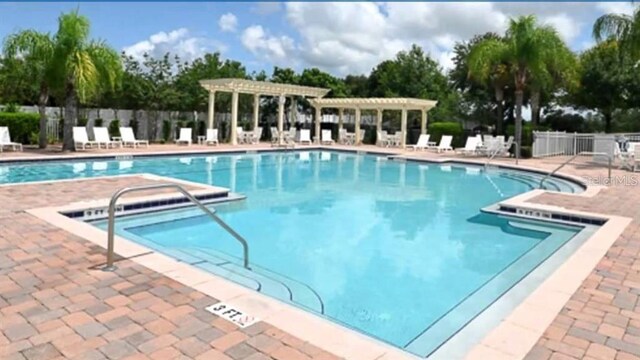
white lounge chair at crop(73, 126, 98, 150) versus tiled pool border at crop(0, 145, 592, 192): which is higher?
white lounge chair at crop(73, 126, 98, 150)

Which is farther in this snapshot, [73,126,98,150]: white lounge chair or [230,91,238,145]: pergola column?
[230,91,238,145]: pergola column

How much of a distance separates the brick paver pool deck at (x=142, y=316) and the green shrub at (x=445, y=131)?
21.5 m

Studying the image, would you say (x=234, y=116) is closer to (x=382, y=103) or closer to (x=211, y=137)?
(x=211, y=137)

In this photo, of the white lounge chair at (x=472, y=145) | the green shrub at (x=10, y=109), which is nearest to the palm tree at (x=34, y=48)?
the green shrub at (x=10, y=109)

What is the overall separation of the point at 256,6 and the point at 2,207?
11.0 metres

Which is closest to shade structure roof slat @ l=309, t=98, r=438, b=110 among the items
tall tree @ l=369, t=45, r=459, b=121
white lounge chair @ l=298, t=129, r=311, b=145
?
white lounge chair @ l=298, t=129, r=311, b=145

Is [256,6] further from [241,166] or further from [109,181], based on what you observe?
[109,181]

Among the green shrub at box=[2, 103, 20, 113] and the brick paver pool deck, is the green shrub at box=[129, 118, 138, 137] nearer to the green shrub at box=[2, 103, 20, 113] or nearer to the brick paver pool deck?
the green shrub at box=[2, 103, 20, 113]

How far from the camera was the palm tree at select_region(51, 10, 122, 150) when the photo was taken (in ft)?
56.3

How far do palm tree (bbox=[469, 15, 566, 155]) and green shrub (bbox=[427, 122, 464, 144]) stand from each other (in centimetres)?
577

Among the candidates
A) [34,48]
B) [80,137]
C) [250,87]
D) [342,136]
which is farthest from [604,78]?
[34,48]

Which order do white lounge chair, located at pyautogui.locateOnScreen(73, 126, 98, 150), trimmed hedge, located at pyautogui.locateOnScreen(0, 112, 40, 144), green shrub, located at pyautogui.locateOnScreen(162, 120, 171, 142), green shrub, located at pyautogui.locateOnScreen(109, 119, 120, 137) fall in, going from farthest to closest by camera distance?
green shrub, located at pyautogui.locateOnScreen(162, 120, 171, 142)
green shrub, located at pyautogui.locateOnScreen(109, 119, 120, 137)
trimmed hedge, located at pyautogui.locateOnScreen(0, 112, 40, 144)
white lounge chair, located at pyautogui.locateOnScreen(73, 126, 98, 150)

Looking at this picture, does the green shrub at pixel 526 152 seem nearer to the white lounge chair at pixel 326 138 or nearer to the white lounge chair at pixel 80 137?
the white lounge chair at pixel 326 138

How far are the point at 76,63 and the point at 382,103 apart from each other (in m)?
14.6
